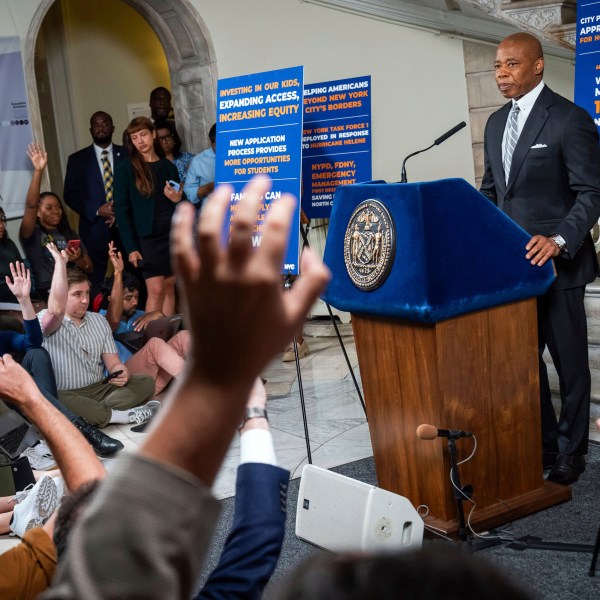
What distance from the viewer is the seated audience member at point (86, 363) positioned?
16.9 feet

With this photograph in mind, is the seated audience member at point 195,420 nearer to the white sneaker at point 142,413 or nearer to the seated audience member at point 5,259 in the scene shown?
the white sneaker at point 142,413

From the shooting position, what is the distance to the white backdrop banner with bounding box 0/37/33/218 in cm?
681

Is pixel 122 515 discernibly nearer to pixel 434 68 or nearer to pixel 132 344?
pixel 132 344

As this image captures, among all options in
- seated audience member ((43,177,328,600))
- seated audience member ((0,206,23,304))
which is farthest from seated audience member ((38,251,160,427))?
seated audience member ((43,177,328,600))

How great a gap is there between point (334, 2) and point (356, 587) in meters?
7.25

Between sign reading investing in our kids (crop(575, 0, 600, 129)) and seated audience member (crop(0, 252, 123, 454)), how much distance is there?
9.98 ft

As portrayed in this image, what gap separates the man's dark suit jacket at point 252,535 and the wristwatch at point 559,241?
2246 mm

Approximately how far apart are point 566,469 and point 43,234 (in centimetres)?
404

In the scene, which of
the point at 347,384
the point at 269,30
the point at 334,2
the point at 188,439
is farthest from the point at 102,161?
the point at 188,439

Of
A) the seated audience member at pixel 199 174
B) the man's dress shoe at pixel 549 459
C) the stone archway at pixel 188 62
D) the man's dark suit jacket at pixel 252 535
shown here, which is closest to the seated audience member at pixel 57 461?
the man's dark suit jacket at pixel 252 535

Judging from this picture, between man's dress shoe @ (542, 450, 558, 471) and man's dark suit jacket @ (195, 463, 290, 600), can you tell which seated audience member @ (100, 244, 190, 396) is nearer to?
man's dress shoe @ (542, 450, 558, 471)

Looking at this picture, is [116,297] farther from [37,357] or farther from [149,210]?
[37,357]

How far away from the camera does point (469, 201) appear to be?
301cm

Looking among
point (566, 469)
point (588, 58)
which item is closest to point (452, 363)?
point (566, 469)
